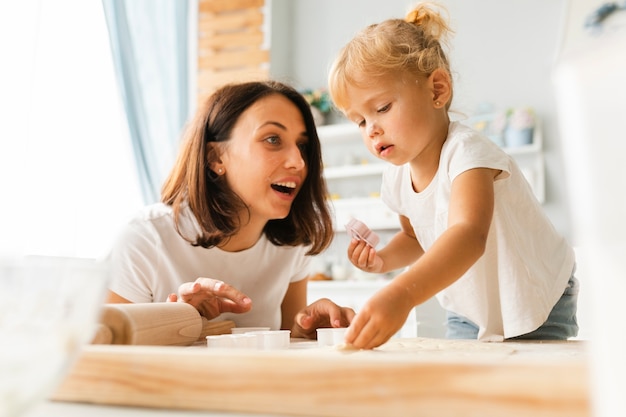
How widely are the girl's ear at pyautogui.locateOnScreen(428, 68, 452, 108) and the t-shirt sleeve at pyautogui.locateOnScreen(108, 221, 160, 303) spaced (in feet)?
2.37

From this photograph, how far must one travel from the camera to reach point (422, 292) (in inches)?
33.6

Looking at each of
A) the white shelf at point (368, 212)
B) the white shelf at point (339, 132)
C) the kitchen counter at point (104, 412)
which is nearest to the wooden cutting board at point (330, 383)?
the kitchen counter at point (104, 412)

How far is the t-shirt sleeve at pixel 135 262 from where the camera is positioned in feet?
4.56

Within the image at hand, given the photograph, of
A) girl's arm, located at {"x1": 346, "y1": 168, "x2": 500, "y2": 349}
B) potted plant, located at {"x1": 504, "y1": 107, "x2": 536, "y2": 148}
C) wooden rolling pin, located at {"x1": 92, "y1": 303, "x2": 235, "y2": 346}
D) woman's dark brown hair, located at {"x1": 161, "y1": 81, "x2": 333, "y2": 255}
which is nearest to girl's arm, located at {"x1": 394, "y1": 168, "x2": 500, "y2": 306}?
girl's arm, located at {"x1": 346, "y1": 168, "x2": 500, "y2": 349}

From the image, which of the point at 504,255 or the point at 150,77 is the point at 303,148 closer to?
the point at 504,255

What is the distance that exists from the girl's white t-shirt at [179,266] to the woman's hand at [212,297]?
145 millimetres

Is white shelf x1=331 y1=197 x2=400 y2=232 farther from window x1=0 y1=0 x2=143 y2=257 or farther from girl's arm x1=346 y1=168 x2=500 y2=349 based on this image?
girl's arm x1=346 y1=168 x2=500 y2=349

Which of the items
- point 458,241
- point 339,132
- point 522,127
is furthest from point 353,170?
point 458,241

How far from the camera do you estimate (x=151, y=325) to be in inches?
31.3

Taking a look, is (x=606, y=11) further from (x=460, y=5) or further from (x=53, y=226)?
(x=53, y=226)

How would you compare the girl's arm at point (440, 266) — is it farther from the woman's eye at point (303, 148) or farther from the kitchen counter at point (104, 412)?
the woman's eye at point (303, 148)

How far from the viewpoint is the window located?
7.50ft

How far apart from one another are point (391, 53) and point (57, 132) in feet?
5.47

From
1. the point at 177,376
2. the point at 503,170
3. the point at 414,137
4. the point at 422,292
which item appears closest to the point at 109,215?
the point at 414,137
